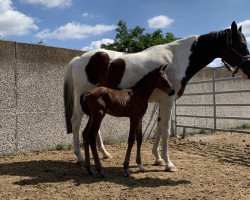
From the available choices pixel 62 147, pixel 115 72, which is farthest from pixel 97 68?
pixel 62 147

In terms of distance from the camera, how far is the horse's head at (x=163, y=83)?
475 centimetres

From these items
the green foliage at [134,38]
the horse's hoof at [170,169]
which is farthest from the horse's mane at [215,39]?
the green foliage at [134,38]

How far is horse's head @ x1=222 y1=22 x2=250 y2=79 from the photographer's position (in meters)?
5.09

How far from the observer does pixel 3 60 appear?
21.1ft

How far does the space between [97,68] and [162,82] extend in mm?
1167

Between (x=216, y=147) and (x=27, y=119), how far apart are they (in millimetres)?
3861

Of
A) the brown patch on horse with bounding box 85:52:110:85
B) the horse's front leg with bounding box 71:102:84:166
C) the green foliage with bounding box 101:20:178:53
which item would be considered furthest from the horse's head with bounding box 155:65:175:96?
the green foliage with bounding box 101:20:178:53

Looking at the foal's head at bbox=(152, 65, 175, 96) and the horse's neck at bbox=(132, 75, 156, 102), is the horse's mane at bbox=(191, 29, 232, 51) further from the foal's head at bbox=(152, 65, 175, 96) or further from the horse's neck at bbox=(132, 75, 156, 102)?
the horse's neck at bbox=(132, 75, 156, 102)

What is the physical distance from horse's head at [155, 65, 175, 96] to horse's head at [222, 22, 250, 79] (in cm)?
110

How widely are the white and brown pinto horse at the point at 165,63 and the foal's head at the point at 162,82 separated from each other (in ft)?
0.92

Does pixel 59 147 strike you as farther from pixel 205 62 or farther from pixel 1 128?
pixel 205 62

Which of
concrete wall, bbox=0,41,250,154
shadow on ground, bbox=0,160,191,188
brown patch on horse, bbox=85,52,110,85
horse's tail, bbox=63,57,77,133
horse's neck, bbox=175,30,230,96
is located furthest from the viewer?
concrete wall, bbox=0,41,250,154

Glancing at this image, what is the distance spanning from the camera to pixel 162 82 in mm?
4762

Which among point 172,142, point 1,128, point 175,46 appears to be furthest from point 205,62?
point 1,128
